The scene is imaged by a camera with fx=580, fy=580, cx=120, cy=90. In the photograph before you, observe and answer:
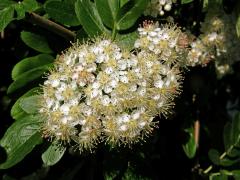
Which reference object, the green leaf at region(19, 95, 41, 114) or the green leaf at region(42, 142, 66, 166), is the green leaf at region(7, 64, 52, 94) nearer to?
the green leaf at region(19, 95, 41, 114)

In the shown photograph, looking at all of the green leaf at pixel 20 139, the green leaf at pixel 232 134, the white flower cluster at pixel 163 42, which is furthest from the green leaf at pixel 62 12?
the green leaf at pixel 232 134

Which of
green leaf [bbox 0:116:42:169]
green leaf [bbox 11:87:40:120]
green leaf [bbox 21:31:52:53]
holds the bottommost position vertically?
green leaf [bbox 0:116:42:169]

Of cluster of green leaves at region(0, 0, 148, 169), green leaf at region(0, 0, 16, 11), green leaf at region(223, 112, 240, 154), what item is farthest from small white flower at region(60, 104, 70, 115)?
green leaf at region(223, 112, 240, 154)

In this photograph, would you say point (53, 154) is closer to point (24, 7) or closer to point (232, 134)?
point (24, 7)

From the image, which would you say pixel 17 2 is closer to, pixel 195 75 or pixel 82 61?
pixel 82 61

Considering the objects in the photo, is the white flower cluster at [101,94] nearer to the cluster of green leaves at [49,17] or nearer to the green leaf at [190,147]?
the cluster of green leaves at [49,17]

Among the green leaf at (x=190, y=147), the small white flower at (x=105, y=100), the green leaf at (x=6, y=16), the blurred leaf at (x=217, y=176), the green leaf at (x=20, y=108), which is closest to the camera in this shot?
the small white flower at (x=105, y=100)

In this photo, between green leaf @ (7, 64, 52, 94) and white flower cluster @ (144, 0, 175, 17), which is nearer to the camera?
green leaf @ (7, 64, 52, 94)
